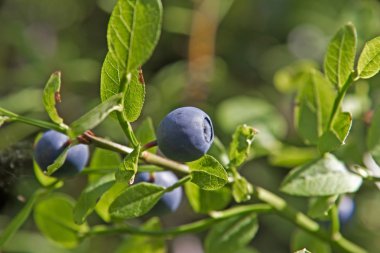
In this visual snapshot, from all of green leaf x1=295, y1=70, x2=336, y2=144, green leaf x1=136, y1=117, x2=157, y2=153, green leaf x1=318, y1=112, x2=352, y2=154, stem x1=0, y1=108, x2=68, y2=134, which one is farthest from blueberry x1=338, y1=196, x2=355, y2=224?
stem x1=0, y1=108, x2=68, y2=134

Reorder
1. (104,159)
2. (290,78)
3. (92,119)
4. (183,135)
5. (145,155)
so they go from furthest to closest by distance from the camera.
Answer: (290,78) → (104,159) → (145,155) → (183,135) → (92,119)

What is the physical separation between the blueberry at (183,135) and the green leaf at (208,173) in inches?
1.9

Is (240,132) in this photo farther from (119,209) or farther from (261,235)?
(261,235)

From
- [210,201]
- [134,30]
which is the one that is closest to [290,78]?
[210,201]

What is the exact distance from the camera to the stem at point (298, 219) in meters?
1.30

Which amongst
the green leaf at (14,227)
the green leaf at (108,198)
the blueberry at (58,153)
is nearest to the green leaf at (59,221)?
the green leaf at (108,198)

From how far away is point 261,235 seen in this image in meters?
2.43

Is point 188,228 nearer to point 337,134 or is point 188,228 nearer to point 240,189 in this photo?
point 240,189

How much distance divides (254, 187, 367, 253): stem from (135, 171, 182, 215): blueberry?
0.50ft

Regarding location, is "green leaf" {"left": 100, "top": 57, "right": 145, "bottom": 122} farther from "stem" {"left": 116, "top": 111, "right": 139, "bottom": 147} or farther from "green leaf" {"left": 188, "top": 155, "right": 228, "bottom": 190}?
"green leaf" {"left": 188, "top": 155, "right": 228, "bottom": 190}

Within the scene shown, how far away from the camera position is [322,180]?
1227 mm

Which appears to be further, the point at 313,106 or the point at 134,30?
the point at 313,106

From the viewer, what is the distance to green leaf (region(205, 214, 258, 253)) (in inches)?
53.1

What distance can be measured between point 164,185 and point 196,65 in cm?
128
